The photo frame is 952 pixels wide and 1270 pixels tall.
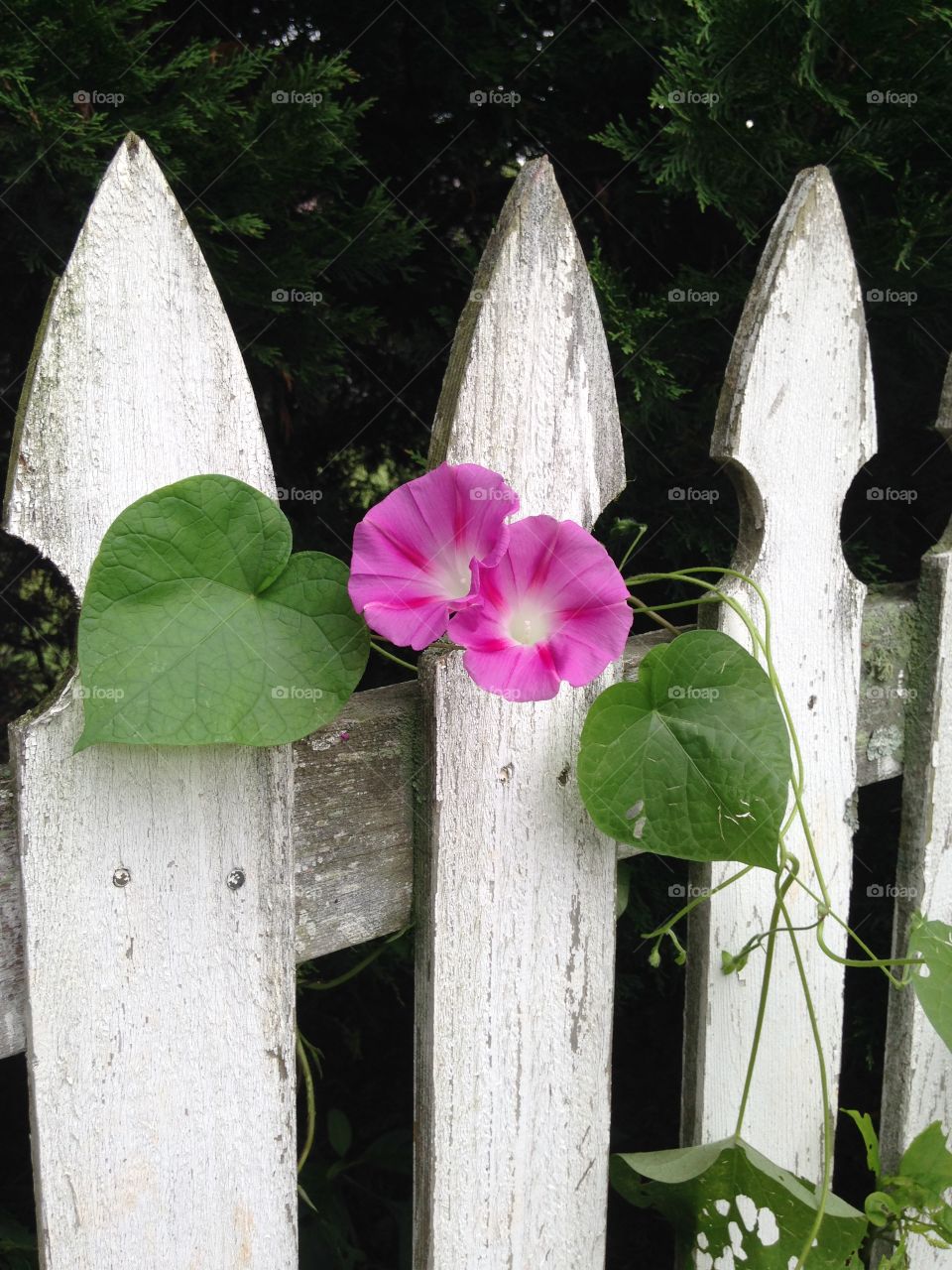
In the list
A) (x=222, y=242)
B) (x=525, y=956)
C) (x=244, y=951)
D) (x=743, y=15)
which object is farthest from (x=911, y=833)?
(x=222, y=242)

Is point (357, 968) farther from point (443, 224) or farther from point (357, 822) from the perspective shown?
point (443, 224)

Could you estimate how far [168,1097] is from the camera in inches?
33.5

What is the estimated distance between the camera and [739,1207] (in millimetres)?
1179

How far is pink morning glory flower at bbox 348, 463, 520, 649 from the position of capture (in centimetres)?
78

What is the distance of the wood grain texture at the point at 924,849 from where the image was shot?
4.33ft

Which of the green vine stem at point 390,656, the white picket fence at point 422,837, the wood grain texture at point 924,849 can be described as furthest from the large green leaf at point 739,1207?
the green vine stem at point 390,656

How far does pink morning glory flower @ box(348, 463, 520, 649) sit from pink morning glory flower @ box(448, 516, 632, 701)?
0.9 inches

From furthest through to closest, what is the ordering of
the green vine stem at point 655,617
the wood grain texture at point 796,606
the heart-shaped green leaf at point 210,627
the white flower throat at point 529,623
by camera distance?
1. the wood grain texture at point 796,606
2. the green vine stem at point 655,617
3. the white flower throat at point 529,623
4. the heart-shaped green leaf at point 210,627

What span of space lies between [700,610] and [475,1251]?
25.0 inches

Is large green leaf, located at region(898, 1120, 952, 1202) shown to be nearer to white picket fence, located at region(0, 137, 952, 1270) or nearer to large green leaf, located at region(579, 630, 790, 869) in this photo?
white picket fence, located at region(0, 137, 952, 1270)

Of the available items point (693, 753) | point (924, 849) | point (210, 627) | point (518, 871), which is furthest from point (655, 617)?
point (924, 849)

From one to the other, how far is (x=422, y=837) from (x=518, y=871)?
0.33ft

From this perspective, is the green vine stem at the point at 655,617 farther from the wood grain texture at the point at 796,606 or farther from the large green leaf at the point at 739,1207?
the large green leaf at the point at 739,1207

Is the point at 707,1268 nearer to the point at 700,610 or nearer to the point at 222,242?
the point at 700,610
